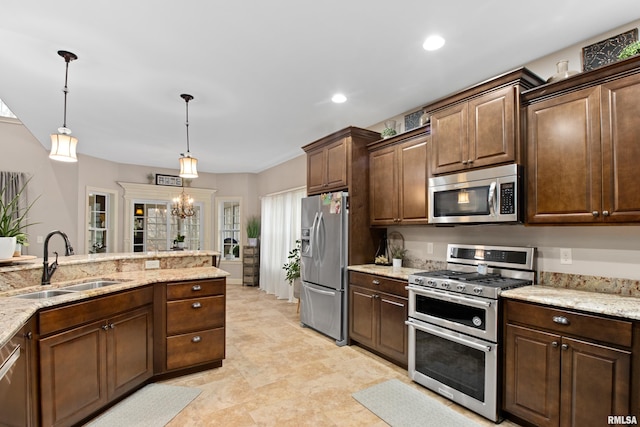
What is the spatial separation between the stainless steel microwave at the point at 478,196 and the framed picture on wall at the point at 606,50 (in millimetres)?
909

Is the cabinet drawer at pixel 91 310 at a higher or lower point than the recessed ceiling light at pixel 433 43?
lower

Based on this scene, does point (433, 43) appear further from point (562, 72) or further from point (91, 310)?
point (91, 310)

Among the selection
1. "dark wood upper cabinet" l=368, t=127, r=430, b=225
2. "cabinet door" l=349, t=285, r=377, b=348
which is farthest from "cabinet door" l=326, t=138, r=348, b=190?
"cabinet door" l=349, t=285, r=377, b=348

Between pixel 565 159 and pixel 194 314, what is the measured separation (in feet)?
10.4

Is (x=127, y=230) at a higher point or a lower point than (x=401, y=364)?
higher

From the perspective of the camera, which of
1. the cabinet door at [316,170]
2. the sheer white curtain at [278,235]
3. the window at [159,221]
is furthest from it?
the window at [159,221]

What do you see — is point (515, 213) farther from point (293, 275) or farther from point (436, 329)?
point (293, 275)

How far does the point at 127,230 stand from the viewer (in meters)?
6.76

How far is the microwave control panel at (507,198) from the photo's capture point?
7.93 ft

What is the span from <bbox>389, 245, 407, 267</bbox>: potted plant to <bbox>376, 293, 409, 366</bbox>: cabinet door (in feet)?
1.56

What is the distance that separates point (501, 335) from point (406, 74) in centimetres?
225

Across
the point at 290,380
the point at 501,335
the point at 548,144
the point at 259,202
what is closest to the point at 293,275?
the point at 290,380

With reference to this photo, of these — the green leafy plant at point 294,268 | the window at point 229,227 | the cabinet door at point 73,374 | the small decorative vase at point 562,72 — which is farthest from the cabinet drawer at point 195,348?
the window at point 229,227

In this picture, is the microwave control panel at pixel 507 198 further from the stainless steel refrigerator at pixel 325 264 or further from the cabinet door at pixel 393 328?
the stainless steel refrigerator at pixel 325 264
